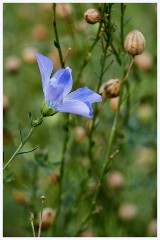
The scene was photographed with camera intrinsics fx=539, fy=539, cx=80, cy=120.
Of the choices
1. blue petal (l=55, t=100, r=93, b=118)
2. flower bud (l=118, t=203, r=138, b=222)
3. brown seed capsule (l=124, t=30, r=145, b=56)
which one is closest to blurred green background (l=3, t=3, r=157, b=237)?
flower bud (l=118, t=203, r=138, b=222)

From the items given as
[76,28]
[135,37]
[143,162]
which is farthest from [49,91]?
[143,162]

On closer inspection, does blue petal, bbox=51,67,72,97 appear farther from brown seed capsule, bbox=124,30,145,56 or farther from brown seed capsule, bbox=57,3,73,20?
brown seed capsule, bbox=57,3,73,20

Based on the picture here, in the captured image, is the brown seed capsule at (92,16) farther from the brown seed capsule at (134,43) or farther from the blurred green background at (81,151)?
the blurred green background at (81,151)

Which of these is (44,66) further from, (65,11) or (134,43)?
(65,11)

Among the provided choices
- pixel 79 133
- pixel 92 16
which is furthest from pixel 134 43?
pixel 79 133

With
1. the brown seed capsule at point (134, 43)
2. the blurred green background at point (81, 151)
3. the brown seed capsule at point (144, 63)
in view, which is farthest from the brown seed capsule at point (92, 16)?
the brown seed capsule at point (144, 63)

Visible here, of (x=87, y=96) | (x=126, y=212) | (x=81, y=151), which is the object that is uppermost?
(x=87, y=96)
